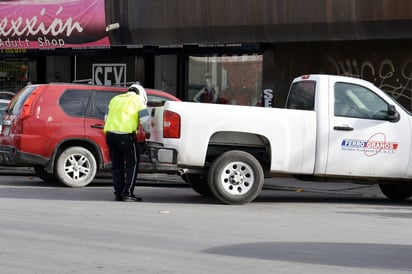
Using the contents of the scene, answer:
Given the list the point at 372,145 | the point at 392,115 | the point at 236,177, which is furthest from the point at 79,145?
the point at 392,115

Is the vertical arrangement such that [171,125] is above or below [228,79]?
below

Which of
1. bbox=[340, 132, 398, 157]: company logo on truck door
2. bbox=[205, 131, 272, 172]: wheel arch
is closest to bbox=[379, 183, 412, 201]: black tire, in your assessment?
bbox=[340, 132, 398, 157]: company logo on truck door

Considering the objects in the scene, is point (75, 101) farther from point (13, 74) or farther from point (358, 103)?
point (13, 74)

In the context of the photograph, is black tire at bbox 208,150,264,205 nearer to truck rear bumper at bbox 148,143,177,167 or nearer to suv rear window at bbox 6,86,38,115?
truck rear bumper at bbox 148,143,177,167

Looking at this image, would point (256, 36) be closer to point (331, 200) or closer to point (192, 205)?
point (331, 200)

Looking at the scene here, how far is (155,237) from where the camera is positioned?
8.85 metres

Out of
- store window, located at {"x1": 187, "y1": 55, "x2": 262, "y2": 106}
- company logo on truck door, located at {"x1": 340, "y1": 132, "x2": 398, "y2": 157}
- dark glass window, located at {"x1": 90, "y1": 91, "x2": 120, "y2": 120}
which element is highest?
store window, located at {"x1": 187, "y1": 55, "x2": 262, "y2": 106}

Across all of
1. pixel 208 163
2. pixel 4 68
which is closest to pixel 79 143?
pixel 208 163

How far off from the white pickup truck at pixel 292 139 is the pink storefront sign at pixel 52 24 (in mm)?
A: 10335

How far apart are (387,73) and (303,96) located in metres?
6.98

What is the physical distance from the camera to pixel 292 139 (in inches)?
469

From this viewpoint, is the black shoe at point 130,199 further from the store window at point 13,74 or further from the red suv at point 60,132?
the store window at point 13,74

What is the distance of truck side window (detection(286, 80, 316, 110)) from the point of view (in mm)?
12258

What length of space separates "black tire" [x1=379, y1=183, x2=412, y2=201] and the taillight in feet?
13.3
